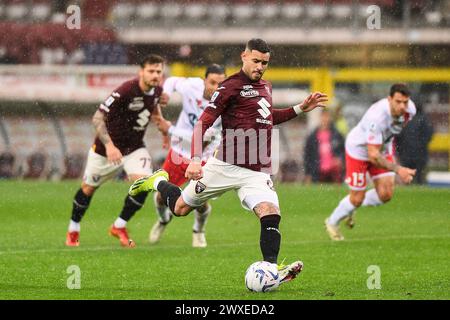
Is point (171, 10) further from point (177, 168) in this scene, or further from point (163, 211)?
point (163, 211)

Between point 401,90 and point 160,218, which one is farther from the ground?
point 401,90

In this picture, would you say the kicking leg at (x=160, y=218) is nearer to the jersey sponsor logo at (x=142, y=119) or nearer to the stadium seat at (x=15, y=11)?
the jersey sponsor logo at (x=142, y=119)

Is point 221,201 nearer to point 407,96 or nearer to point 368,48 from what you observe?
point 407,96

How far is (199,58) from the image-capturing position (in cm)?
2933

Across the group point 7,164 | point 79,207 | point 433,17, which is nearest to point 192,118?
point 79,207

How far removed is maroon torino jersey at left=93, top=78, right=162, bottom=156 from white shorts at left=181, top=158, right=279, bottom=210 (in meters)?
3.08

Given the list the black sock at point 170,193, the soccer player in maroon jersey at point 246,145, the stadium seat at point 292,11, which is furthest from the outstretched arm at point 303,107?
the stadium seat at point 292,11

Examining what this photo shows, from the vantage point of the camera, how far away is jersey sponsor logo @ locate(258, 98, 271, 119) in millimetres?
9219

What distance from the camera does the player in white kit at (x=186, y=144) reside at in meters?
12.7

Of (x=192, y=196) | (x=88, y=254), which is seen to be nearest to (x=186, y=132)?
(x=88, y=254)

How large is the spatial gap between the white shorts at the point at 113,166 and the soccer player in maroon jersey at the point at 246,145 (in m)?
2.91

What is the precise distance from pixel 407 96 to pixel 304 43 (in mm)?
15989

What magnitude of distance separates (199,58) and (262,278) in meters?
21.2

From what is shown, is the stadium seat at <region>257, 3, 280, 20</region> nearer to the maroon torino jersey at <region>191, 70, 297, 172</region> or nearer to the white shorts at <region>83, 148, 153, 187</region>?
the white shorts at <region>83, 148, 153, 187</region>
